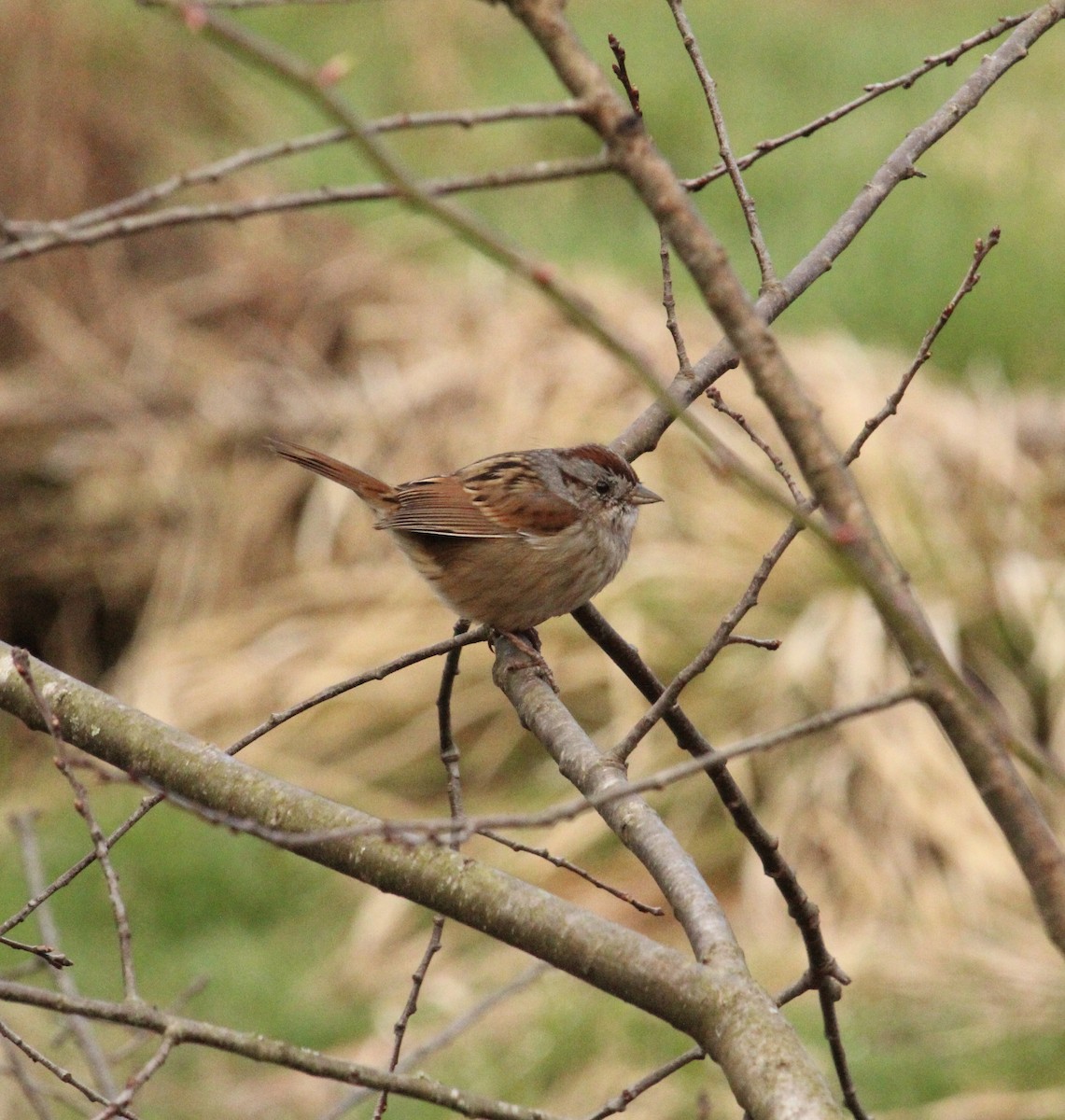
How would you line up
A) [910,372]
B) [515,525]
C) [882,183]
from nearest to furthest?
[910,372], [882,183], [515,525]

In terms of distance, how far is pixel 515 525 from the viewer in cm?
383

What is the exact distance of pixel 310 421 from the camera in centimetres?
725

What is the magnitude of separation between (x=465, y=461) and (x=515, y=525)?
9.78 ft

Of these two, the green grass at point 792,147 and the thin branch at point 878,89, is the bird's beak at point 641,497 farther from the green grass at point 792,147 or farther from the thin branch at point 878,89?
the green grass at point 792,147

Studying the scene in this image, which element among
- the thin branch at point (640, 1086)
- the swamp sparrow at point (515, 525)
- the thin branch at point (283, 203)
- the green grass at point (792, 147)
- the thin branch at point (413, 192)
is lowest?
the thin branch at point (640, 1086)

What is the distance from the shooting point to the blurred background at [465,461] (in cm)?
483

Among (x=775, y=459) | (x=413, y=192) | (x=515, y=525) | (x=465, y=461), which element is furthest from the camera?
(x=465, y=461)

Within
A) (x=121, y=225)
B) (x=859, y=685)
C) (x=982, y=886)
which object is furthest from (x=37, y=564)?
(x=121, y=225)

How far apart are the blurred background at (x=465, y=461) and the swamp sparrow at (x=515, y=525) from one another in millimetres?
835

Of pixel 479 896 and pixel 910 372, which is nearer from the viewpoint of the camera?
pixel 479 896

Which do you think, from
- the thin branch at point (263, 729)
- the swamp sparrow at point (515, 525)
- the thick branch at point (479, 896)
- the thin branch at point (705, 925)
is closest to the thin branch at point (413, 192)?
the thin branch at point (705, 925)

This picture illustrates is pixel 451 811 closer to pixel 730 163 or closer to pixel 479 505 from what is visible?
pixel 730 163

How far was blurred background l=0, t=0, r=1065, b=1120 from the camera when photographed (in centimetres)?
483

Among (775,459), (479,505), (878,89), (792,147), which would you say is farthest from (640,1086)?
(792,147)
